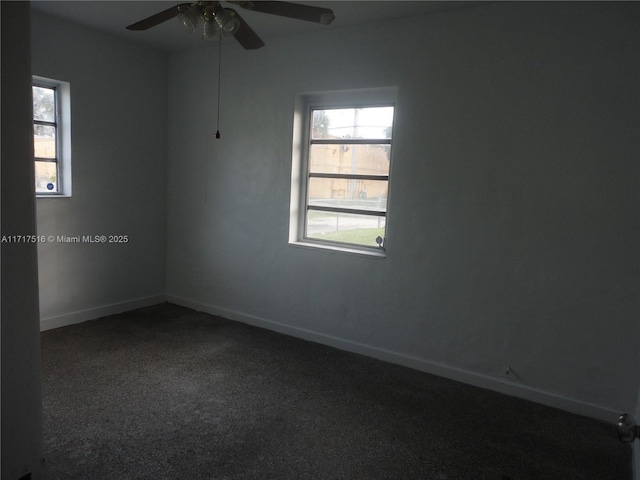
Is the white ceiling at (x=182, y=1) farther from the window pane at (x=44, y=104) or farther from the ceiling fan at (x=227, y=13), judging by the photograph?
the ceiling fan at (x=227, y=13)

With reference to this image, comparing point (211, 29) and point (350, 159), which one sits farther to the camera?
point (350, 159)

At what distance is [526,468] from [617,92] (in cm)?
216

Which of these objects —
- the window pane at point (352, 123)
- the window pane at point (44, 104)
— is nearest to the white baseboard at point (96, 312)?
the window pane at point (44, 104)

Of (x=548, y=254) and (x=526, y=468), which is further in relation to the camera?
(x=548, y=254)

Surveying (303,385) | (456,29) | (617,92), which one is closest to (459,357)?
(303,385)

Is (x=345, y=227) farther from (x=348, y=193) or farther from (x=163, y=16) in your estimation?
(x=163, y=16)

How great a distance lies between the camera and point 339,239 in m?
3.72

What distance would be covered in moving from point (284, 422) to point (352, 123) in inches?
93.6

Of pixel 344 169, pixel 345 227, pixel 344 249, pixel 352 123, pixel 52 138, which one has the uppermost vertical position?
pixel 352 123

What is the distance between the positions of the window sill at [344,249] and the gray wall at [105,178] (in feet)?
5.67

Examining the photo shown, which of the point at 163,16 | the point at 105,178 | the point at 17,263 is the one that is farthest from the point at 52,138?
the point at 17,263

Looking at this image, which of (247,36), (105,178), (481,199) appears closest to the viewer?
(247,36)

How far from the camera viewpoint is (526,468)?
2.14m

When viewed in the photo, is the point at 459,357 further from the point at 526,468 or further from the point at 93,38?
the point at 93,38
